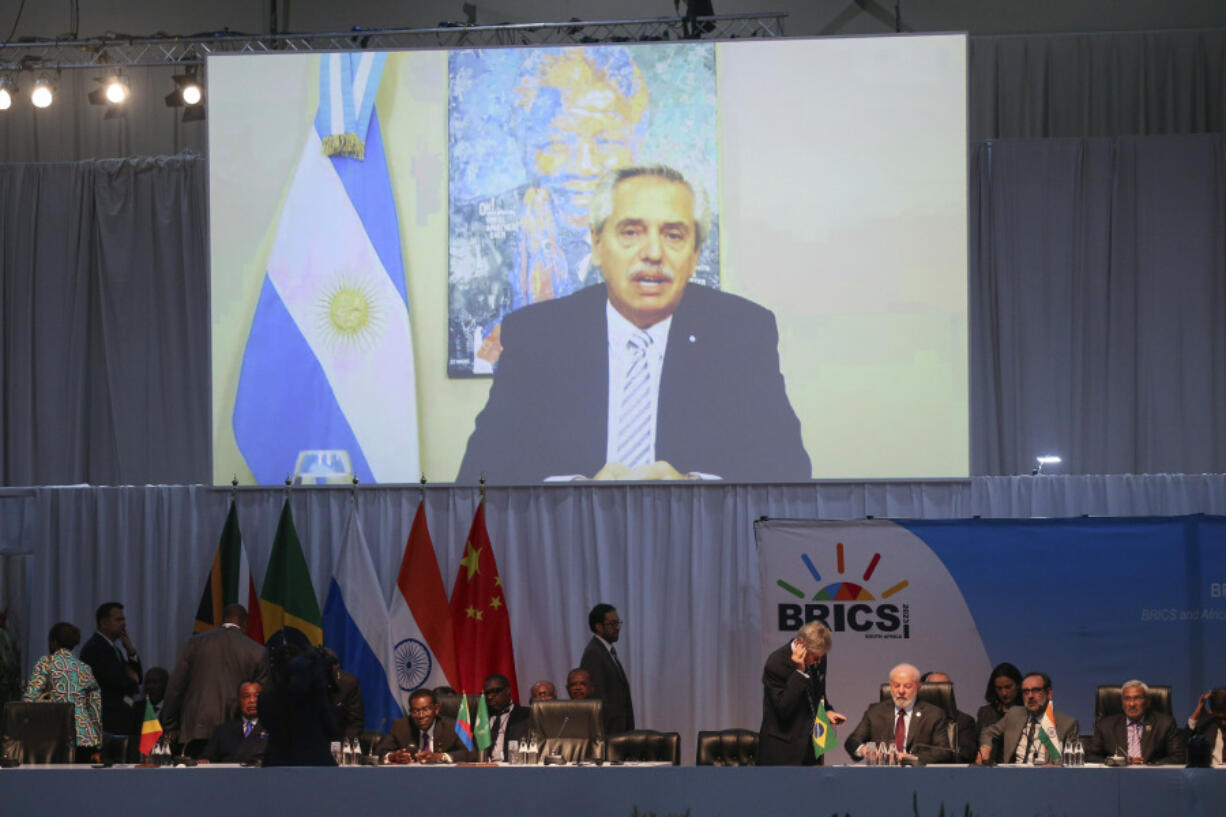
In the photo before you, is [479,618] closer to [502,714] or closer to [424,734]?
[502,714]

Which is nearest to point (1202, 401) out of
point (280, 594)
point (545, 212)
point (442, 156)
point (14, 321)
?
point (545, 212)

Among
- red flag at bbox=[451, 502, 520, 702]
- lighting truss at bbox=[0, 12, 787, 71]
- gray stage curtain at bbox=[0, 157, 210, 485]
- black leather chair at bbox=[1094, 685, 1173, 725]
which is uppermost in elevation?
lighting truss at bbox=[0, 12, 787, 71]

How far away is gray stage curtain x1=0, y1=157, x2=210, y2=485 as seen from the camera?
38.5 feet

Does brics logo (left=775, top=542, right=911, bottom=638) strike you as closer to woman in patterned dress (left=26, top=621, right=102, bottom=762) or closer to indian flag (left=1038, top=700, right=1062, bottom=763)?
indian flag (left=1038, top=700, right=1062, bottom=763)

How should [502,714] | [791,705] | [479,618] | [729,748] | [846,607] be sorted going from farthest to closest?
1. [479,618]
2. [846,607]
3. [502,714]
4. [729,748]
5. [791,705]

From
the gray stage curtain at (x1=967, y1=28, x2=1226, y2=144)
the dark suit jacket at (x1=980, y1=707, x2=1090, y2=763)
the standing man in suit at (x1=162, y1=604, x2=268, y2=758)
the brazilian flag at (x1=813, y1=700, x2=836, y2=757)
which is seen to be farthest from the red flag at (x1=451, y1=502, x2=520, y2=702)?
the gray stage curtain at (x1=967, y1=28, x2=1226, y2=144)

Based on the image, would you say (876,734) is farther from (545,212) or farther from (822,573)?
(545,212)

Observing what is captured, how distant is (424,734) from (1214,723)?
373 cm

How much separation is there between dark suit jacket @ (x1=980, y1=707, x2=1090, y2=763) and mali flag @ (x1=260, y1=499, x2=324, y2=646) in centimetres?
433

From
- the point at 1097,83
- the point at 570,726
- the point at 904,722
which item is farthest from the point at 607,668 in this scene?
the point at 1097,83

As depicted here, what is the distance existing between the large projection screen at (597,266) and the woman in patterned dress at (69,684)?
1701mm

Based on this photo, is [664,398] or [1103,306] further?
[1103,306]

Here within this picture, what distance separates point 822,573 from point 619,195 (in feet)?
9.44

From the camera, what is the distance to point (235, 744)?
737 centimetres
